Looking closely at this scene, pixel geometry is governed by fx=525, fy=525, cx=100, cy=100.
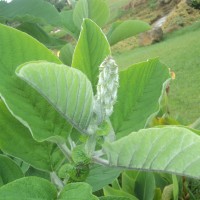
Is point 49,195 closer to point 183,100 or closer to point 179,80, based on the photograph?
point 183,100

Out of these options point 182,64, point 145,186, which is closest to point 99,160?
point 145,186

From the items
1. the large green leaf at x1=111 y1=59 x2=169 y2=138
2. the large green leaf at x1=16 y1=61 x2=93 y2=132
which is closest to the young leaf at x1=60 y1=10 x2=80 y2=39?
Result: the large green leaf at x1=111 y1=59 x2=169 y2=138

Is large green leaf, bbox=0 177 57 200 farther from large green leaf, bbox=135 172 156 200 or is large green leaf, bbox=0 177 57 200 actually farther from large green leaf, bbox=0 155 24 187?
large green leaf, bbox=135 172 156 200

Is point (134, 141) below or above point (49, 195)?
above

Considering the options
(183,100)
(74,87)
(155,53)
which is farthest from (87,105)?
(155,53)

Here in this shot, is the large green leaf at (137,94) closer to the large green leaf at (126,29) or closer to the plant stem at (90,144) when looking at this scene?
the plant stem at (90,144)

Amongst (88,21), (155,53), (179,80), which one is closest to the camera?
(88,21)

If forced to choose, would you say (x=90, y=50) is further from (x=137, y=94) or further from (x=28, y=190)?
(x=28, y=190)
